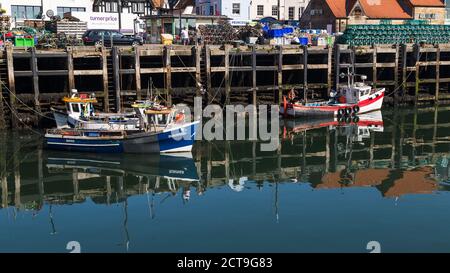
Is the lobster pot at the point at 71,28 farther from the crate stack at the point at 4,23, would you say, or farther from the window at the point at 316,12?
the window at the point at 316,12

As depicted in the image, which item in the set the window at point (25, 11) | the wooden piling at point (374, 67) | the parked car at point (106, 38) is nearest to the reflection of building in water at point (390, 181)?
the wooden piling at point (374, 67)

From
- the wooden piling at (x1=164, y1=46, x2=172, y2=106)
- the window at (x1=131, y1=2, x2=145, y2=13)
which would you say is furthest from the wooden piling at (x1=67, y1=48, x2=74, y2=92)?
the window at (x1=131, y1=2, x2=145, y2=13)

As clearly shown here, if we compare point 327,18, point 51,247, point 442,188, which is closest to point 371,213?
point 442,188

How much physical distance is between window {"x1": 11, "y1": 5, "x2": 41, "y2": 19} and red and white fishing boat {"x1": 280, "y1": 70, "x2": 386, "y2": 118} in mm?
33260

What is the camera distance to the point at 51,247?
16438 mm

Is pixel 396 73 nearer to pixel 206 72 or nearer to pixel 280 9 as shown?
pixel 206 72

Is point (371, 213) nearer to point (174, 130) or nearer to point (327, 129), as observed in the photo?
point (174, 130)

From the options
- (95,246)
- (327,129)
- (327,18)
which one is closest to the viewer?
(95,246)

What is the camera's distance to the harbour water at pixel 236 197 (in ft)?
55.1

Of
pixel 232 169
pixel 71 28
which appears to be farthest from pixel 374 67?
pixel 71 28

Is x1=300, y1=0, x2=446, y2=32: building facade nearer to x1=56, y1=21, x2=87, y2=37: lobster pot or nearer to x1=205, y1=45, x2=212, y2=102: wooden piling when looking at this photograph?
x1=56, y1=21, x2=87, y2=37: lobster pot

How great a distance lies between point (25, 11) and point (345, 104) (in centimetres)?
3640

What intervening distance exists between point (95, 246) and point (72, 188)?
6897mm

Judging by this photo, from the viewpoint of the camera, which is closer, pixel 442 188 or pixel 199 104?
pixel 442 188
